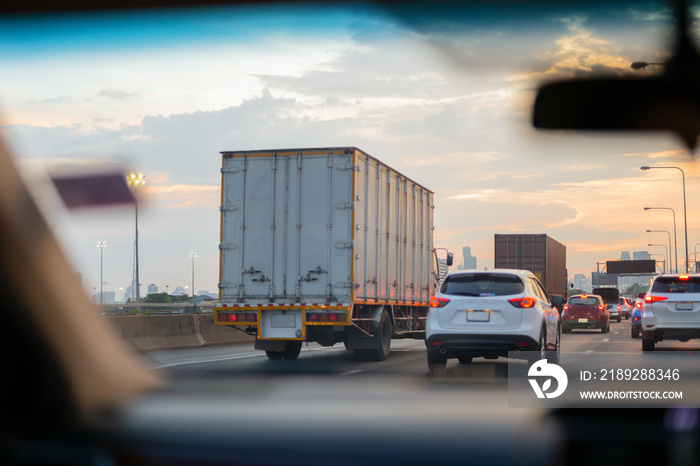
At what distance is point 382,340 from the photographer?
17.3 metres

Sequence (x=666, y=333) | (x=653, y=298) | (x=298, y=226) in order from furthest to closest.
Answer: (x=653, y=298) < (x=298, y=226) < (x=666, y=333)

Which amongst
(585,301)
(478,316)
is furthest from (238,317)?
(585,301)

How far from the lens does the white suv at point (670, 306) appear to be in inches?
616

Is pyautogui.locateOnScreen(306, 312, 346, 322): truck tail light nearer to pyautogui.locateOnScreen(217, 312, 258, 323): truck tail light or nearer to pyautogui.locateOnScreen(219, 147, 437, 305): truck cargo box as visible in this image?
pyautogui.locateOnScreen(219, 147, 437, 305): truck cargo box

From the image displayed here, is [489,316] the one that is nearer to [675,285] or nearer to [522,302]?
[522,302]

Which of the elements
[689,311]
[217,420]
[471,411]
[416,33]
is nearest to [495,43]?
[416,33]

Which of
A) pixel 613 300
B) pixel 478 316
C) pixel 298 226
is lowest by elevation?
pixel 613 300

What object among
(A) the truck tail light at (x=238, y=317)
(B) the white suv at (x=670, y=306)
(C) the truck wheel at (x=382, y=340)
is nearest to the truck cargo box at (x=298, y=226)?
(A) the truck tail light at (x=238, y=317)

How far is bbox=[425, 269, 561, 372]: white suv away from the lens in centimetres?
1228

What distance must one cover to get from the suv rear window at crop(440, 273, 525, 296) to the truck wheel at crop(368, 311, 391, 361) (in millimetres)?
3645

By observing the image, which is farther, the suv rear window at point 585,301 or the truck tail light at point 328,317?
the suv rear window at point 585,301

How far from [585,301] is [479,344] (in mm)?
24941

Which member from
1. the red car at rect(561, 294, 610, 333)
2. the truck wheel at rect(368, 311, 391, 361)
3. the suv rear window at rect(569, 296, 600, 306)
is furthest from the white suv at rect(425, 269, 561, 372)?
the suv rear window at rect(569, 296, 600, 306)

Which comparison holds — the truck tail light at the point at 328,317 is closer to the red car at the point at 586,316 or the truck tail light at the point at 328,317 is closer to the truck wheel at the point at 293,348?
the truck wheel at the point at 293,348
